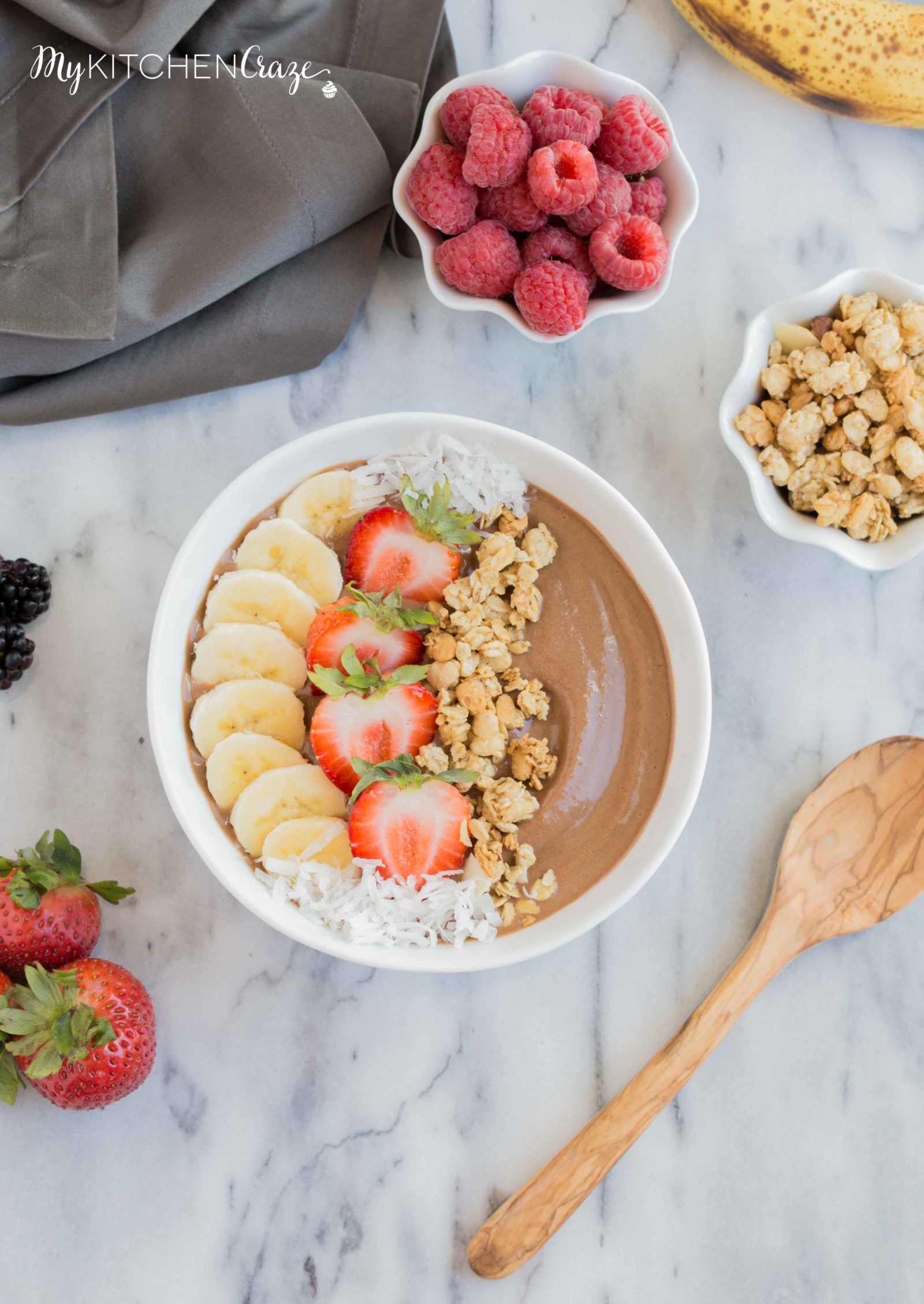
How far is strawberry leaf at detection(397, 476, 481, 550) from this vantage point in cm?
127

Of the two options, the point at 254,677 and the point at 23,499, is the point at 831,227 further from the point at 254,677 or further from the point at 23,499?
the point at 23,499

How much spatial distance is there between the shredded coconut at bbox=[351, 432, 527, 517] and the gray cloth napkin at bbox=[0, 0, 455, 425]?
25 cm

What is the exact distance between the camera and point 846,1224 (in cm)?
147

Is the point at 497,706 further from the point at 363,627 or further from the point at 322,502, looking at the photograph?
the point at 322,502

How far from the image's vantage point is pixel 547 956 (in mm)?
1460

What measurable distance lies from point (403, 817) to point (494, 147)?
0.87 metres

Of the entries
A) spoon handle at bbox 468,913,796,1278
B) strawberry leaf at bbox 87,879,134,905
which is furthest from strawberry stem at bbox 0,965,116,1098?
spoon handle at bbox 468,913,796,1278

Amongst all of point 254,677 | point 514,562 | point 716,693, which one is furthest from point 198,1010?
point 716,693

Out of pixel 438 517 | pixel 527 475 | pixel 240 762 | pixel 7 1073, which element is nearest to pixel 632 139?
pixel 527 475

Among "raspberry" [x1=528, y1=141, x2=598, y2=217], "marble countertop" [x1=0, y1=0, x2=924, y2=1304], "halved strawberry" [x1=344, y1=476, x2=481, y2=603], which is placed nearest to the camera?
"raspberry" [x1=528, y1=141, x2=598, y2=217]

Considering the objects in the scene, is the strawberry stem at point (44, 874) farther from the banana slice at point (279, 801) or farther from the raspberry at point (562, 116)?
the raspberry at point (562, 116)

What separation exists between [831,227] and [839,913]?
3.55 feet

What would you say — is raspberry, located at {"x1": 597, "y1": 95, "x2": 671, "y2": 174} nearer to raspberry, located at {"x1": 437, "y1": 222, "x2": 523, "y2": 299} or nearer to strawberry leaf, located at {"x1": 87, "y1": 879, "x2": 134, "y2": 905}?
raspberry, located at {"x1": 437, "y1": 222, "x2": 523, "y2": 299}

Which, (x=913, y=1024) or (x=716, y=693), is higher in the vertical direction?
(x=716, y=693)
